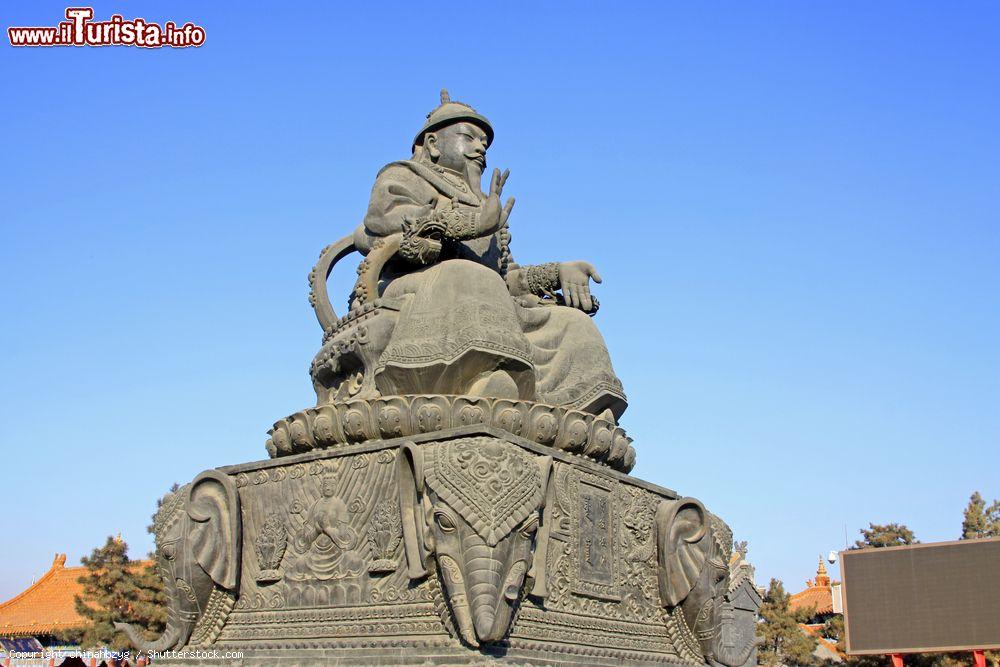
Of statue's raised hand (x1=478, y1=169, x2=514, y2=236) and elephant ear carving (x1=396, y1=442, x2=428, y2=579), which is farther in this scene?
statue's raised hand (x1=478, y1=169, x2=514, y2=236)

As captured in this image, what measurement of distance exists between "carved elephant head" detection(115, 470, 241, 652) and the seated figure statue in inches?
49.9

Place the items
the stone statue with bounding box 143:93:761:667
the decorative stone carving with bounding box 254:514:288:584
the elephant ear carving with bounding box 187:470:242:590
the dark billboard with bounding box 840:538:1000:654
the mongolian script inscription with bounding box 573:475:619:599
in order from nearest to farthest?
the stone statue with bounding box 143:93:761:667 < the mongolian script inscription with bounding box 573:475:619:599 < the decorative stone carving with bounding box 254:514:288:584 < the elephant ear carving with bounding box 187:470:242:590 < the dark billboard with bounding box 840:538:1000:654

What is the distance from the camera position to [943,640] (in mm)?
21547

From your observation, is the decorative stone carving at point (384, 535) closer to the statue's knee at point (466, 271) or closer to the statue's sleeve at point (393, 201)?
the statue's knee at point (466, 271)

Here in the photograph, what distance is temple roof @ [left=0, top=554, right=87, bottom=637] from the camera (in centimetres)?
2984

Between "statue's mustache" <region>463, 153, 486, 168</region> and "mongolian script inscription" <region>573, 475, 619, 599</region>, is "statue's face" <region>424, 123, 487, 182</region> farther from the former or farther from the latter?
"mongolian script inscription" <region>573, 475, 619, 599</region>

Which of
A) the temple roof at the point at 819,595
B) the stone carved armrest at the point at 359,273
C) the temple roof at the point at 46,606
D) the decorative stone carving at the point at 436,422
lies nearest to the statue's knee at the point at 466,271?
the stone carved armrest at the point at 359,273

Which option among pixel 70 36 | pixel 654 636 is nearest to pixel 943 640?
pixel 654 636

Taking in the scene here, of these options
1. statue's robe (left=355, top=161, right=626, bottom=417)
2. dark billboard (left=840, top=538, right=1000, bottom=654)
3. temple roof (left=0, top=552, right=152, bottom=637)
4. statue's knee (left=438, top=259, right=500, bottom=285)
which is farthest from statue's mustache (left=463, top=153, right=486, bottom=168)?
temple roof (left=0, top=552, right=152, bottom=637)

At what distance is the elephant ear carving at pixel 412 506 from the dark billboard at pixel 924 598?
17.7 metres

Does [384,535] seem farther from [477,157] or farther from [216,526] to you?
[477,157]

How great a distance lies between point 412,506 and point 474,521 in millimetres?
563

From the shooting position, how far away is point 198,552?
7.95 metres

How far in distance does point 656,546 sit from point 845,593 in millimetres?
15849
